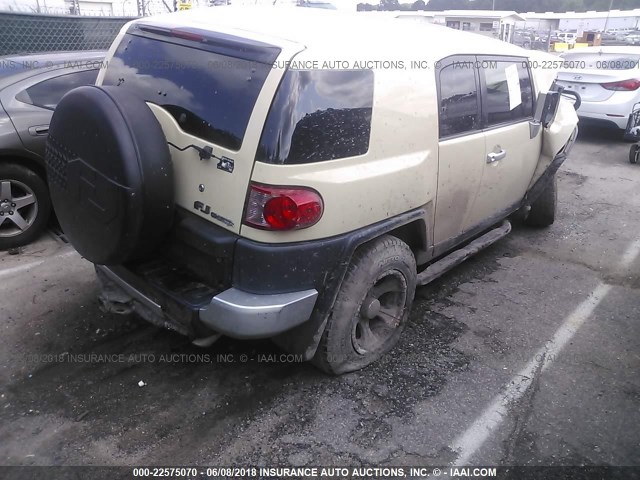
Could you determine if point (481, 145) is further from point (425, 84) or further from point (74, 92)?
point (74, 92)

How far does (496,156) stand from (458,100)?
2.11 ft

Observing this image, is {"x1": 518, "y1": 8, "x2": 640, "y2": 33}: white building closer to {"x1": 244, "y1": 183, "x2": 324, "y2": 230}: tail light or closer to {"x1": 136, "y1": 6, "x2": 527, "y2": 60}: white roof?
{"x1": 136, "y1": 6, "x2": 527, "y2": 60}: white roof

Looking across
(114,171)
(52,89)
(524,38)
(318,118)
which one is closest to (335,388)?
(318,118)

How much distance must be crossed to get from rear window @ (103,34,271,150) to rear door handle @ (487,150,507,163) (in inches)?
75.2

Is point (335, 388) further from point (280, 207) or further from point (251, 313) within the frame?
point (280, 207)

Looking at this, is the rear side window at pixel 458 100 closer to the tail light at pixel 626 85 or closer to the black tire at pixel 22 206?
the black tire at pixel 22 206

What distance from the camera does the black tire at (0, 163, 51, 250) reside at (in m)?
4.31

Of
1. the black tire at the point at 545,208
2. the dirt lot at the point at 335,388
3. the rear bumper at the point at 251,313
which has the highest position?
the rear bumper at the point at 251,313

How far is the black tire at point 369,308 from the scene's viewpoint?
2814mm

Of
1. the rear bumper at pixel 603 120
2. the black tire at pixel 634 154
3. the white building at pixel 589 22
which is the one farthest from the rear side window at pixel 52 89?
the white building at pixel 589 22

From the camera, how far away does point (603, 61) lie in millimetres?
9000

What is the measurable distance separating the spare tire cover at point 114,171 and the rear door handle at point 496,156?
2.24 m

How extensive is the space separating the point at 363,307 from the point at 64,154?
1828mm

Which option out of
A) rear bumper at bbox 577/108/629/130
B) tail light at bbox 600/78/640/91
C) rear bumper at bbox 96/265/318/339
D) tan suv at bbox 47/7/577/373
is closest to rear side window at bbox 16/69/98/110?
tan suv at bbox 47/7/577/373
